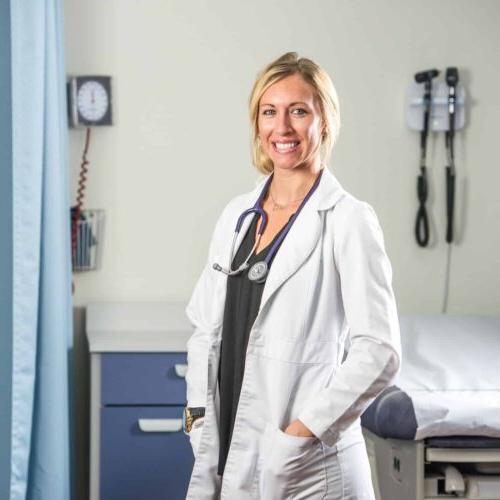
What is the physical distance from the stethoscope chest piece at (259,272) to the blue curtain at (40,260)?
0.84m

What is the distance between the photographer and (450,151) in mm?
3740

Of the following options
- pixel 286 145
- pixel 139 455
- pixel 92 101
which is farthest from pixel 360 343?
pixel 92 101

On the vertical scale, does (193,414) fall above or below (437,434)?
above

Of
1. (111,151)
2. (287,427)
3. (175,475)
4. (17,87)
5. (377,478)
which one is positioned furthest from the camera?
(111,151)

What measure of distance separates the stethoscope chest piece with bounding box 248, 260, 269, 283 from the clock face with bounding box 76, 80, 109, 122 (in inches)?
73.2

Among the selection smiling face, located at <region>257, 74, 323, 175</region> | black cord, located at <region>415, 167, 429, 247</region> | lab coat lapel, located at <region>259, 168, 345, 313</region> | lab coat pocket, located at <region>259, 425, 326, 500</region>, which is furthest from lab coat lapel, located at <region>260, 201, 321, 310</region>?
black cord, located at <region>415, 167, 429, 247</region>

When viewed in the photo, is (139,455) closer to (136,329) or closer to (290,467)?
(136,329)

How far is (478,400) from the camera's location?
2.44 metres

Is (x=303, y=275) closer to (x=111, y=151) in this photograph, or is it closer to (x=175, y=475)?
(x=175, y=475)

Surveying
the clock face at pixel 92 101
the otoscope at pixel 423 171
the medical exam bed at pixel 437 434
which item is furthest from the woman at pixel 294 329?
the otoscope at pixel 423 171

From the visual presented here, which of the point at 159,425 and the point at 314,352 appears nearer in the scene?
the point at 314,352

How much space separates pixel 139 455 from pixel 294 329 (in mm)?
1490

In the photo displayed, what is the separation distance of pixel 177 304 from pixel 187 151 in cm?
54
